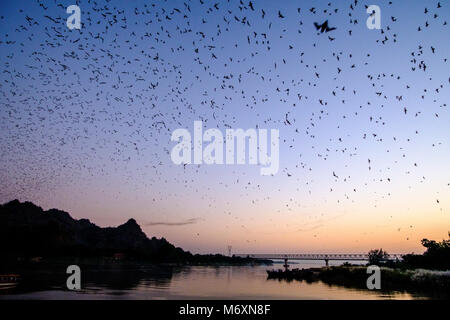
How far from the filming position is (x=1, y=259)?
11262 centimetres

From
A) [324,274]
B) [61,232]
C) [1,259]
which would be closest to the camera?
[324,274]

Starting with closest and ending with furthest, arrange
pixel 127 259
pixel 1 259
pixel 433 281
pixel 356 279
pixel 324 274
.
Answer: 1. pixel 433 281
2. pixel 356 279
3. pixel 324 274
4. pixel 1 259
5. pixel 127 259

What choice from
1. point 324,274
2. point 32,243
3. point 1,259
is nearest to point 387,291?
point 324,274

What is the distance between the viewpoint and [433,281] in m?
42.6

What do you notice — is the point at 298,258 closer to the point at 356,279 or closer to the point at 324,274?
the point at 324,274
